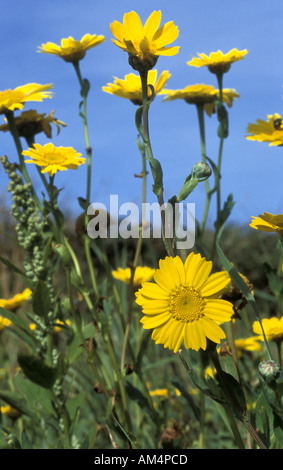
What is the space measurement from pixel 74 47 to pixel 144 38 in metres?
0.82

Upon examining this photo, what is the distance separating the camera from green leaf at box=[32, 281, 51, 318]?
1.43 m

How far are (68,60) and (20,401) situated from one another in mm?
1021

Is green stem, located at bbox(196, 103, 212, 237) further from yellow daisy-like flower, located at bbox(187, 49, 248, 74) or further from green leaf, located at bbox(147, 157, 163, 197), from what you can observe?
green leaf, located at bbox(147, 157, 163, 197)

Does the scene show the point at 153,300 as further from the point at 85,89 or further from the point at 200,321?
the point at 85,89

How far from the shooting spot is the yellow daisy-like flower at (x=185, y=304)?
0.97m

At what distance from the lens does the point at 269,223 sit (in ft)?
3.47

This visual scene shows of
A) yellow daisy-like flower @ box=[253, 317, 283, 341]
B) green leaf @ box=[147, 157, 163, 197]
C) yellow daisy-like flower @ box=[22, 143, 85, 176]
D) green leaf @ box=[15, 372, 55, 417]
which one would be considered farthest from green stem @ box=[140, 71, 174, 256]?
green leaf @ box=[15, 372, 55, 417]

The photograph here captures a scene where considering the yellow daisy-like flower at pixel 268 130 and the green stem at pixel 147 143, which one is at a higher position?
the yellow daisy-like flower at pixel 268 130

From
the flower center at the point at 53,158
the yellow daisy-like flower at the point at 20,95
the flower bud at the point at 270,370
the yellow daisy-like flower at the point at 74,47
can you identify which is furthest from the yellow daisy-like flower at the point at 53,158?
the flower bud at the point at 270,370

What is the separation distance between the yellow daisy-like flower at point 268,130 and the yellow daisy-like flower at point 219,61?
20 cm

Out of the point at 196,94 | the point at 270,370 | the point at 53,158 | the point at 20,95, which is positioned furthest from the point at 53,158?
the point at 270,370

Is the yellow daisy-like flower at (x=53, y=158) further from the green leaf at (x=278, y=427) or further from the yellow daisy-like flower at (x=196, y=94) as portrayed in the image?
the green leaf at (x=278, y=427)
